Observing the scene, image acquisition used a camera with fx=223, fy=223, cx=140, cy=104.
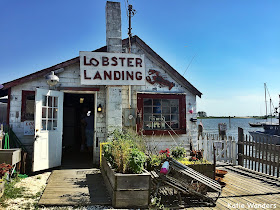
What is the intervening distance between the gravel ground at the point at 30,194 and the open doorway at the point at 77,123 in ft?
13.8

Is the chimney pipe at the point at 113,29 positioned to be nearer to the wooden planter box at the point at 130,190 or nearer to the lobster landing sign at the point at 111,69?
the lobster landing sign at the point at 111,69

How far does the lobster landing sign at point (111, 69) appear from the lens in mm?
7637

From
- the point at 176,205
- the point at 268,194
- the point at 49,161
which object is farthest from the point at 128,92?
the point at 268,194

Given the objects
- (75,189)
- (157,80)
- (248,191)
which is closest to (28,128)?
(75,189)

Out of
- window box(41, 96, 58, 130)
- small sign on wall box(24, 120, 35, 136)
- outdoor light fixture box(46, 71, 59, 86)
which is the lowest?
small sign on wall box(24, 120, 35, 136)

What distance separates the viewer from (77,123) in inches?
508

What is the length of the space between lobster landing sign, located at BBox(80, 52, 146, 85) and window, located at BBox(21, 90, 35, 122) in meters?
1.79

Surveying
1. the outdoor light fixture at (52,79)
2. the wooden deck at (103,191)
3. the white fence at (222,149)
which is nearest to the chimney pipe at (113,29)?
the outdoor light fixture at (52,79)

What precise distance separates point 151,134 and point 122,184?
410 cm

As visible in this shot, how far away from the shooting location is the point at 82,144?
11.2m

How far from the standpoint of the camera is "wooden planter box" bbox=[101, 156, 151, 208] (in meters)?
4.32

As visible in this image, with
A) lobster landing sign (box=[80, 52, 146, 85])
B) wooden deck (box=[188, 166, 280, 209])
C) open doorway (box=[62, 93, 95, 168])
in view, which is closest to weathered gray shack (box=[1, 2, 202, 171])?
lobster landing sign (box=[80, 52, 146, 85])

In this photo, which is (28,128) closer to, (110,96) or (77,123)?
(110,96)

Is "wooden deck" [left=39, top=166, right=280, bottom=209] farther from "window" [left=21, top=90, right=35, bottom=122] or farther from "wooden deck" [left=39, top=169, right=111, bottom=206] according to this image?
"window" [left=21, top=90, right=35, bottom=122]
